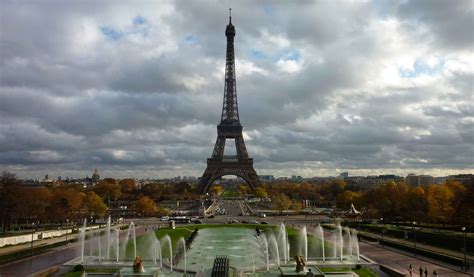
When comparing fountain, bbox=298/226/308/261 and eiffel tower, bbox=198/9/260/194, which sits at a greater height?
eiffel tower, bbox=198/9/260/194

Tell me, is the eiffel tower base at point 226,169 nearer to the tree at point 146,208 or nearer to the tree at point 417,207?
the tree at point 146,208

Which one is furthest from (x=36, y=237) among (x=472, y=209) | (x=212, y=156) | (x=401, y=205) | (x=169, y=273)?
(x=212, y=156)

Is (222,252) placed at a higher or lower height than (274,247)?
lower

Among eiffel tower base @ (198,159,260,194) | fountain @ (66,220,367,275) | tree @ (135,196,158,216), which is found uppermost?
eiffel tower base @ (198,159,260,194)

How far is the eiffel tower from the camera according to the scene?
356 ft

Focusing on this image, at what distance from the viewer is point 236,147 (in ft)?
368

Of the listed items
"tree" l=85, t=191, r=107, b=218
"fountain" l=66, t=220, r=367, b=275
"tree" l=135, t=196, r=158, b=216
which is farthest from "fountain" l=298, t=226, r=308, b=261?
"tree" l=85, t=191, r=107, b=218

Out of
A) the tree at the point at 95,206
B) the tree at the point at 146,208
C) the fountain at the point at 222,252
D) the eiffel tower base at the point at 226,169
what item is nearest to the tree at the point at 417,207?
the fountain at the point at 222,252

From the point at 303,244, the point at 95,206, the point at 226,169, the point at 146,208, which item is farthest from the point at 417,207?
the point at 226,169

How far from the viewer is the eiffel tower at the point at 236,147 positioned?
108m

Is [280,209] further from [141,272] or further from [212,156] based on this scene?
[141,272]

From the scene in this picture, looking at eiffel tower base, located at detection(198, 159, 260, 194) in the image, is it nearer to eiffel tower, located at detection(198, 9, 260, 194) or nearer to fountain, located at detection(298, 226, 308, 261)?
eiffel tower, located at detection(198, 9, 260, 194)

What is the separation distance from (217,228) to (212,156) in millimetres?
53969

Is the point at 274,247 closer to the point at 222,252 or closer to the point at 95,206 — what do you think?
the point at 222,252
